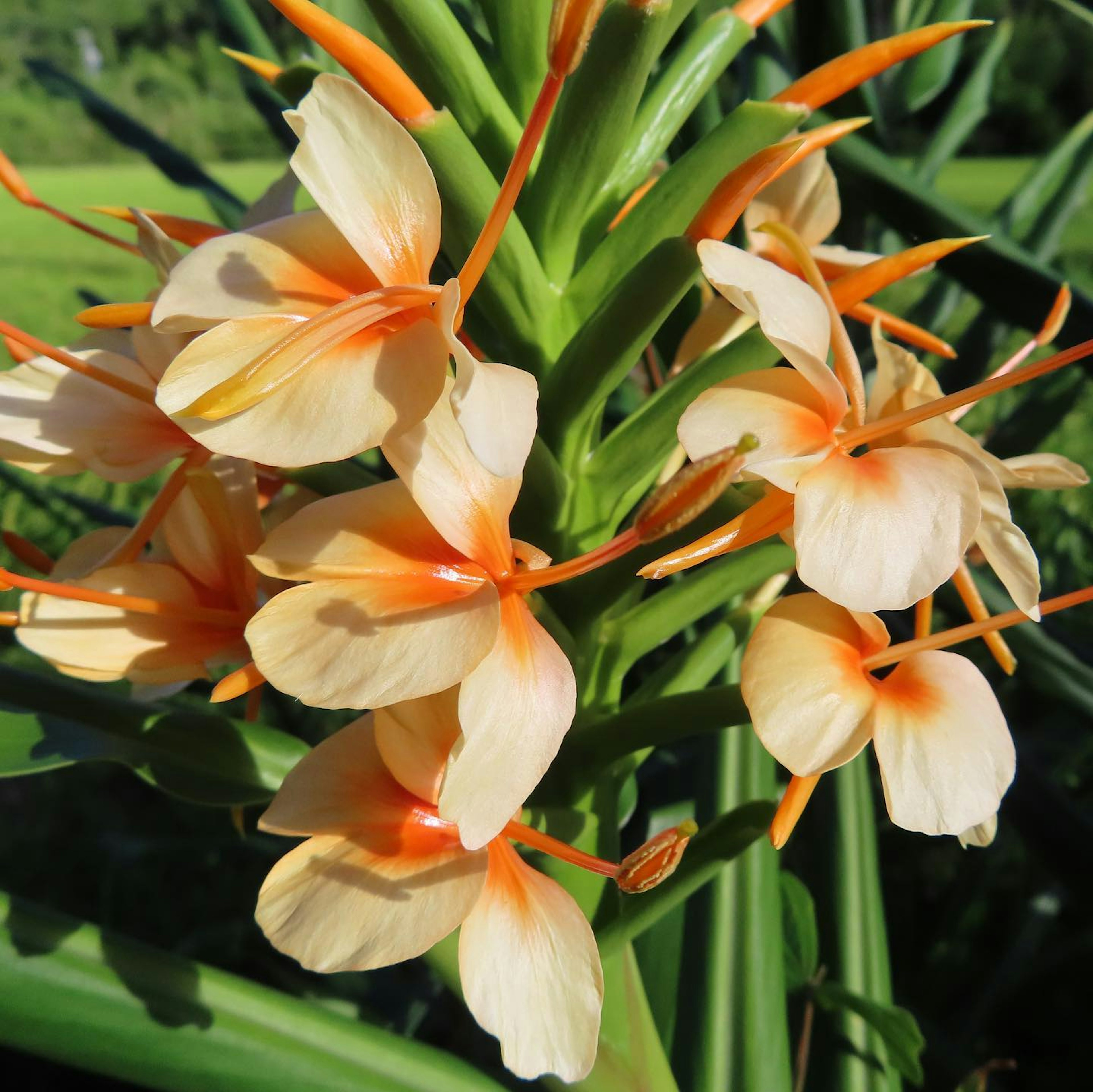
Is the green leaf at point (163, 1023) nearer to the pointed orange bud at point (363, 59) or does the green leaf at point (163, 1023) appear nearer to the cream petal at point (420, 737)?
the cream petal at point (420, 737)

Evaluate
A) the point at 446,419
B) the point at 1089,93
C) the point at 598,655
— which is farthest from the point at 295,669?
the point at 1089,93

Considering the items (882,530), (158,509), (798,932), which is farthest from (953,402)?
(798,932)

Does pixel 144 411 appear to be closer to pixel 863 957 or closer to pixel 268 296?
pixel 268 296

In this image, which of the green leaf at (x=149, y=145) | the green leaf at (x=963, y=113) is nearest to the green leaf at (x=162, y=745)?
the green leaf at (x=149, y=145)

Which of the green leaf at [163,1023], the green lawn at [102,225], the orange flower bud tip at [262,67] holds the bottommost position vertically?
the green lawn at [102,225]

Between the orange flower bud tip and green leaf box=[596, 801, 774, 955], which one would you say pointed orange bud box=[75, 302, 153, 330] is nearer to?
the orange flower bud tip

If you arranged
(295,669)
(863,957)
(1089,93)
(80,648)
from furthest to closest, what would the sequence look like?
(1089,93), (863,957), (80,648), (295,669)

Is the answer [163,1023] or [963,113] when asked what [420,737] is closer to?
[163,1023]
